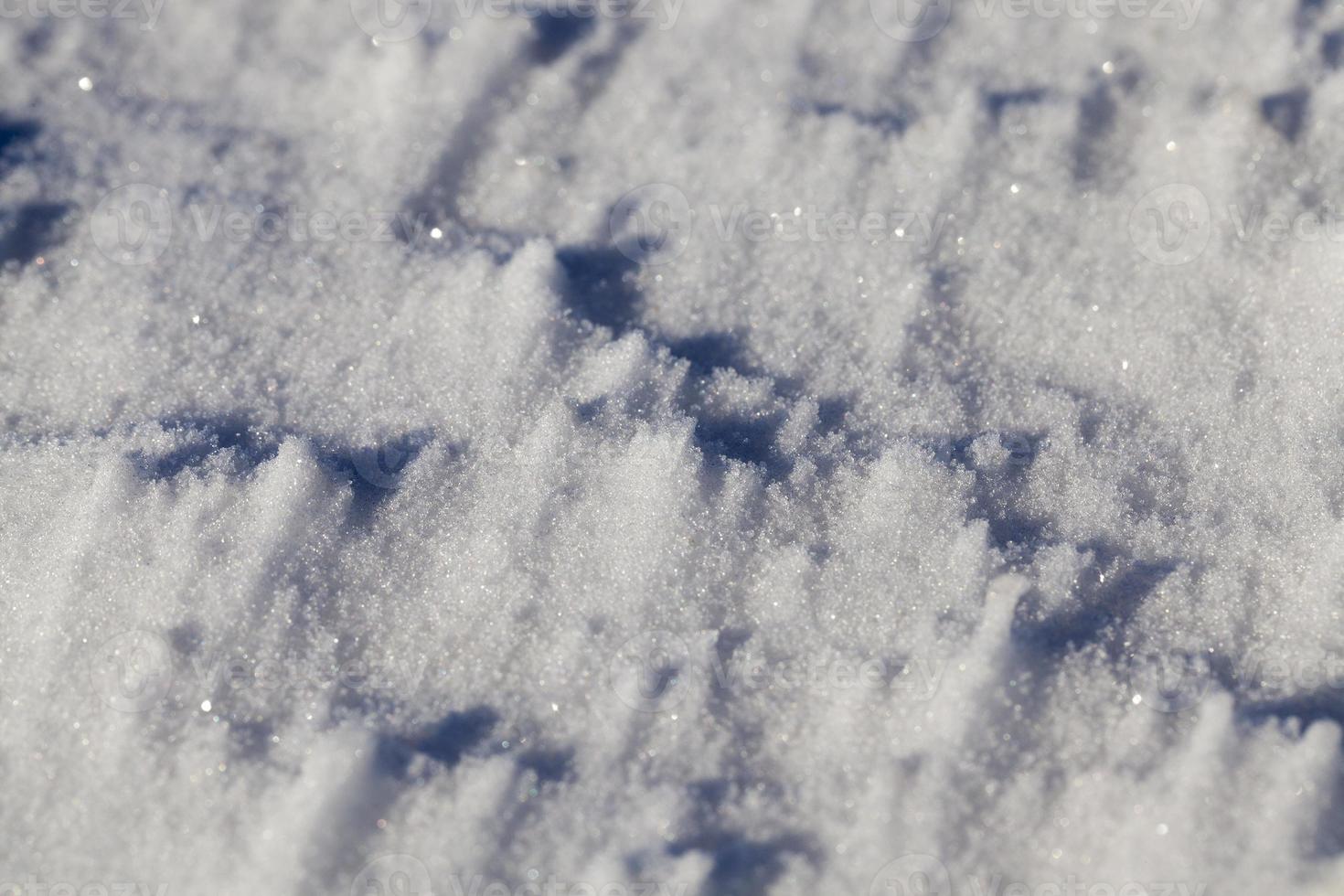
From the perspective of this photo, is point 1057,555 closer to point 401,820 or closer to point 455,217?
point 401,820

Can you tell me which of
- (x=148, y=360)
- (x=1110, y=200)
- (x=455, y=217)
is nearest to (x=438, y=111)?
(x=455, y=217)

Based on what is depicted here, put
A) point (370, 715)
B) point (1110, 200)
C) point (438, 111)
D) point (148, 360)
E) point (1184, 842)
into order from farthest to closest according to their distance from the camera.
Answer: point (438, 111) → point (1110, 200) → point (148, 360) → point (370, 715) → point (1184, 842)

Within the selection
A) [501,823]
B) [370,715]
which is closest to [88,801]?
[370,715]

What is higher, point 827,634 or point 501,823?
point 827,634

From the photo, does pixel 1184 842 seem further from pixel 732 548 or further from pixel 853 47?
pixel 853 47

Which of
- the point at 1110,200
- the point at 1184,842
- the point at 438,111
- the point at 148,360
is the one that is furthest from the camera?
the point at 438,111

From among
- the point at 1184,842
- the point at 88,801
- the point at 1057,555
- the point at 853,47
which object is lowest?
the point at 88,801

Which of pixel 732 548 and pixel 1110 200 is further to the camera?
pixel 1110 200
